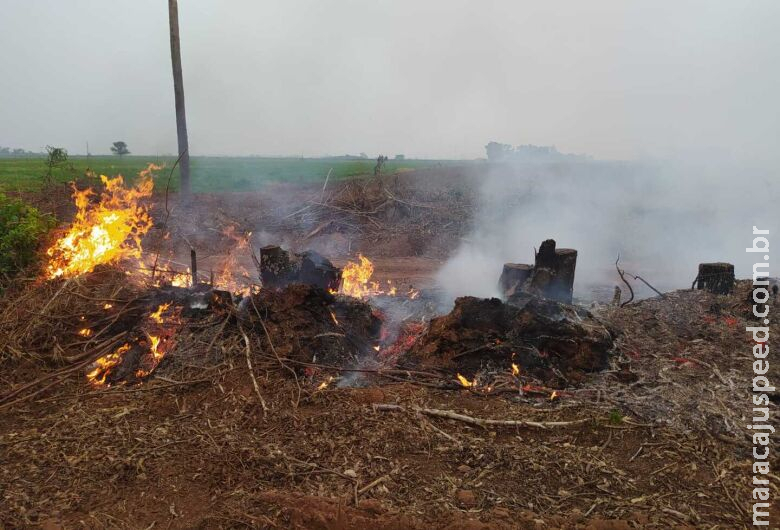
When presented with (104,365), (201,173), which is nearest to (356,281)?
(104,365)

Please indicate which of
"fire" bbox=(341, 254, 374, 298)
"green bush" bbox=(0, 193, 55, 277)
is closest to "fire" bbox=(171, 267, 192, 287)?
"green bush" bbox=(0, 193, 55, 277)

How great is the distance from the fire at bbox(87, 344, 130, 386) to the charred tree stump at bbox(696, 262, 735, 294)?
28.1ft

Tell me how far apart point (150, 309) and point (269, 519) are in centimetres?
383

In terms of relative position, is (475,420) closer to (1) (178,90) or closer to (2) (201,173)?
(1) (178,90)

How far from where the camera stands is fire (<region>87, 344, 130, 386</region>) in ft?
16.5

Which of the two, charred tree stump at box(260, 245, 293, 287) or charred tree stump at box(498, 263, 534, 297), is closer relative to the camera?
charred tree stump at box(260, 245, 293, 287)

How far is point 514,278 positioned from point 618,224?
10554 millimetres

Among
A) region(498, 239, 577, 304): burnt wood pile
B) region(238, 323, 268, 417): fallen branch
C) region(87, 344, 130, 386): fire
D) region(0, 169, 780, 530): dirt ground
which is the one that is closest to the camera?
region(0, 169, 780, 530): dirt ground

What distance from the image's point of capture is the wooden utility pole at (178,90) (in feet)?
51.4

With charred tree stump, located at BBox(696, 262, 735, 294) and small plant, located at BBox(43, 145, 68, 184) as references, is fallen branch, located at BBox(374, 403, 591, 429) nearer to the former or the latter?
charred tree stump, located at BBox(696, 262, 735, 294)

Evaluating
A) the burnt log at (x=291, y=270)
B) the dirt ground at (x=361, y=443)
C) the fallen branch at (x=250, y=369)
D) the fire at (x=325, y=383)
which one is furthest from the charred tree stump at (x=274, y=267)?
the fire at (x=325, y=383)

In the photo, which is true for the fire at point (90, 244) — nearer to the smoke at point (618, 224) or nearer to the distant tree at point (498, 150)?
the smoke at point (618, 224)

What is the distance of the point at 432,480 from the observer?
11.5 ft

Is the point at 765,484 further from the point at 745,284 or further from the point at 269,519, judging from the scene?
the point at 745,284
